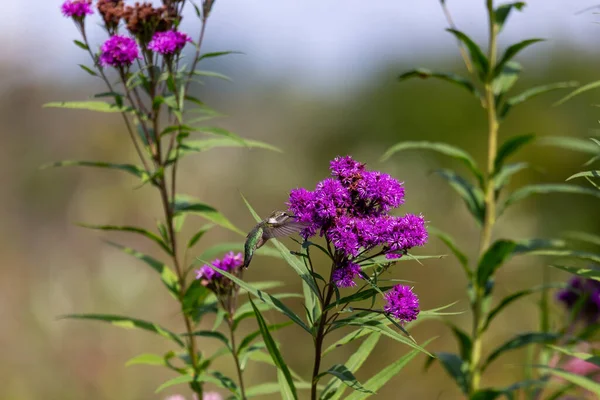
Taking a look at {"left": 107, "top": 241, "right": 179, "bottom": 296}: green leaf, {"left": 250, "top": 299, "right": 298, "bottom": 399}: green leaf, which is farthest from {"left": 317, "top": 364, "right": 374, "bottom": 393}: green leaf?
{"left": 107, "top": 241, "right": 179, "bottom": 296}: green leaf

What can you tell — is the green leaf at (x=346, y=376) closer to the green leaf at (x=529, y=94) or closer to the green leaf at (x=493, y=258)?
the green leaf at (x=493, y=258)

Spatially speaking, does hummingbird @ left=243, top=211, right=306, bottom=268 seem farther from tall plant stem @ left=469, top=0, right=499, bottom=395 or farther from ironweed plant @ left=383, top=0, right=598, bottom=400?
tall plant stem @ left=469, top=0, right=499, bottom=395

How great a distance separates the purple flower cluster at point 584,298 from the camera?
2.84 meters

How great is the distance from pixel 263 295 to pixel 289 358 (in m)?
4.37

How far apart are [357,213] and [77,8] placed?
1.47 meters

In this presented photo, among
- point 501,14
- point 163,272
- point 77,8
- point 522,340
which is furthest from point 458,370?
point 77,8

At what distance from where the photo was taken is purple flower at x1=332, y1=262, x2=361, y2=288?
146cm

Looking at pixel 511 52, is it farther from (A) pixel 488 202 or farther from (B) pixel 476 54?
(A) pixel 488 202

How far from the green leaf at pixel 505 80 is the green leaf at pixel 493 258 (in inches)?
23.4

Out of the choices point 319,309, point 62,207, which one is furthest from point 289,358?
point 319,309

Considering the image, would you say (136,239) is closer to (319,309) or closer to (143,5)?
(143,5)

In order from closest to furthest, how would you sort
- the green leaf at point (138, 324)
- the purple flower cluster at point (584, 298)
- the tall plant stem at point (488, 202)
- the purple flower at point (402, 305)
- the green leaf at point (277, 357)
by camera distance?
the purple flower at point (402, 305) < the green leaf at point (277, 357) < the green leaf at point (138, 324) < the tall plant stem at point (488, 202) < the purple flower cluster at point (584, 298)

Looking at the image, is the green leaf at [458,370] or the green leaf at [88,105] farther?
the green leaf at [458,370]

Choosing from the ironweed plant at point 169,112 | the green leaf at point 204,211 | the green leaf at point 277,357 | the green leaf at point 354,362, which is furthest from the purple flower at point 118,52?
the green leaf at point 354,362
